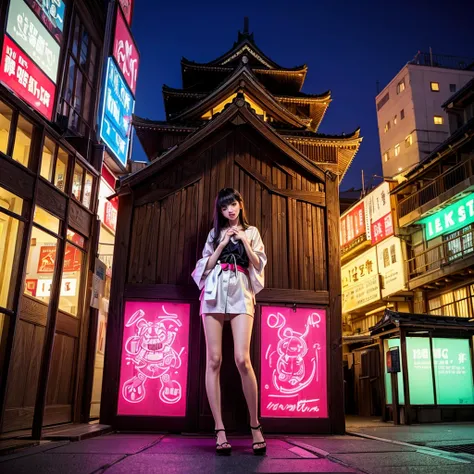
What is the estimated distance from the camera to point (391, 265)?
22516mm

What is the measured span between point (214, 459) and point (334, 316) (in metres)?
2.93

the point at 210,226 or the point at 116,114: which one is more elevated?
the point at 116,114

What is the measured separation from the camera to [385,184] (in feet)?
73.8

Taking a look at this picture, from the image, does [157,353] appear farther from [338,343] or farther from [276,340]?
[338,343]

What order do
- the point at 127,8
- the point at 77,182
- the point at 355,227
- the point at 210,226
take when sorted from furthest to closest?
the point at 355,227, the point at 127,8, the point at 77,182, the point at 210,226

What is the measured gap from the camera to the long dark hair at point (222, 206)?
454 cm

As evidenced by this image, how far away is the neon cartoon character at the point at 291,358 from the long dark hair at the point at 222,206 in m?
1.46

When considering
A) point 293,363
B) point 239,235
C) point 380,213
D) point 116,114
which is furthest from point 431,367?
point 380,213

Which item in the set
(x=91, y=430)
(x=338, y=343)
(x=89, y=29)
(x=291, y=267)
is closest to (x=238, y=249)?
(x=291, y=267)

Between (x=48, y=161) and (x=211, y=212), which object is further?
(x=48, y=161)

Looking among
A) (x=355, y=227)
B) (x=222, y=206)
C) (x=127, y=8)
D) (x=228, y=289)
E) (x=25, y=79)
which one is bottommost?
(x=228, y=289)

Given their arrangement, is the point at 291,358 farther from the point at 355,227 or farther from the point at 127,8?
the point at 355,227

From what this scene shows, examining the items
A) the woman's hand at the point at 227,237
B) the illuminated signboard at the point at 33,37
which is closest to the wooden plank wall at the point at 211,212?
the woman's hand at the point at 227,237

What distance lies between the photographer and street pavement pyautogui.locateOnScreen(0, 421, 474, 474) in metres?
2.77
